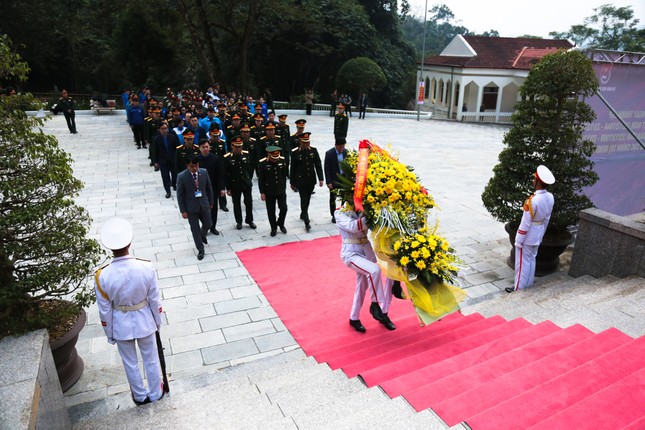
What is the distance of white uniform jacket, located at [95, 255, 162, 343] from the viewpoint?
144 inches

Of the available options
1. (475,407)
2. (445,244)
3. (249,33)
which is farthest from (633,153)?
(249,33)

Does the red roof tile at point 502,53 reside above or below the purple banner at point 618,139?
above

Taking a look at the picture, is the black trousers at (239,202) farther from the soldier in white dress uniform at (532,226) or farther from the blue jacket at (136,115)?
the blue jacket at (136,115)

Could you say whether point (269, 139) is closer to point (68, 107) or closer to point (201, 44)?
point (68, 107)

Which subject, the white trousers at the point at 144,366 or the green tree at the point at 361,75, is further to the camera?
the green tree at the point at 361,75

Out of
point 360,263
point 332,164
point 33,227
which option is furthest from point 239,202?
point 33,227

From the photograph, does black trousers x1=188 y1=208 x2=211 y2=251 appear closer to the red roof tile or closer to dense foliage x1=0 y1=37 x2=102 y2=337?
dense foliage x1=0 y1=37 x2=102 y2=337

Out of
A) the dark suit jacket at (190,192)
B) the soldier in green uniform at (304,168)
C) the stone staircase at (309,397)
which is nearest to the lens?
the stone staircase at (309,397)

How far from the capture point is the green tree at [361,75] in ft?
86.4

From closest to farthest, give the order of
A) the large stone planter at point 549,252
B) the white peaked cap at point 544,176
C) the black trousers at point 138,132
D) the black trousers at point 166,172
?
1. the white peaked cap at point 544,176
2. the large stone planter at point 549,252
3. the black trousers at point 166,172
4. the black trousers at point 138,132

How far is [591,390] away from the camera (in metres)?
3.25

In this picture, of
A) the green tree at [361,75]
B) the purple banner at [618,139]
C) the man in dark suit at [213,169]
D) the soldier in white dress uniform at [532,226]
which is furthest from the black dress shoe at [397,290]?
the green tree at [361,75]

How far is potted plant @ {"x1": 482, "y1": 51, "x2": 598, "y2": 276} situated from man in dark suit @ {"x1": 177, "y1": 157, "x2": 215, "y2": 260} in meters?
4.37

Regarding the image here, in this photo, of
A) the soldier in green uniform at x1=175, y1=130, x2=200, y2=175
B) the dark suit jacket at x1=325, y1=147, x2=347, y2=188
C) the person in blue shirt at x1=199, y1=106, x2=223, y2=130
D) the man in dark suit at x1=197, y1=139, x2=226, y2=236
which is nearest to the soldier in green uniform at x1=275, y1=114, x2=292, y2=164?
the person in blue shirt at x1=199, y1=106, x2=223, y2=130
